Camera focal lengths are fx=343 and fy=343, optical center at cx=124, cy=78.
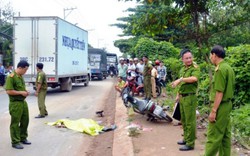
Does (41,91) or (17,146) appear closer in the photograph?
(17,146)

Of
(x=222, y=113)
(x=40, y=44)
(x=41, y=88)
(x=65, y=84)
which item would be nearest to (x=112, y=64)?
(x=65, y=84)

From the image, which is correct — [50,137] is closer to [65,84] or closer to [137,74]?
[137,74]

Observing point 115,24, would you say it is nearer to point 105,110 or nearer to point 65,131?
point 105,110

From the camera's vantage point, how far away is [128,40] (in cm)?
3419

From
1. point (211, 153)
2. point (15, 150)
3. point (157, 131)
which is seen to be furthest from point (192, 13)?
point (15, 150)

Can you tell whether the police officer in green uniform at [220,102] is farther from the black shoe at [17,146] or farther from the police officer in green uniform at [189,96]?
the black shoe at [17,146]

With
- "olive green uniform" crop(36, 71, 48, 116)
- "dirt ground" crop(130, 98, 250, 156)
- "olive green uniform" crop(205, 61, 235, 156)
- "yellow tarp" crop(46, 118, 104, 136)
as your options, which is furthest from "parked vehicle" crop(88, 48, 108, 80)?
"olive green uniform" crop(205, 61, 235, 156)

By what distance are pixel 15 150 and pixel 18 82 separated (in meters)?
1.33

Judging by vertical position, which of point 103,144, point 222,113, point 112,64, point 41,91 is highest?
point 112,64

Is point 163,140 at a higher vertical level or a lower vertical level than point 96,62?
lower

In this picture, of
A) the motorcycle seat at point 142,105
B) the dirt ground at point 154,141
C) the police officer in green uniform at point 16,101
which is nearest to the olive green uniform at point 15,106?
the police officer in green uniform at point 16,101

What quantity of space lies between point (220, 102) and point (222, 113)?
0.54ft

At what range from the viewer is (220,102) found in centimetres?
476

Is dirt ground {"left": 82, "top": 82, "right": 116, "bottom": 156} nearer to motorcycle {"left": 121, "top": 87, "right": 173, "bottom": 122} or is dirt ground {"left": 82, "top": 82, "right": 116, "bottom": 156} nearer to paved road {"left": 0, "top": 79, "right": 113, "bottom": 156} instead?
paved road {"left": 0, "top": 79, "right": 113, "bottom": 156}
